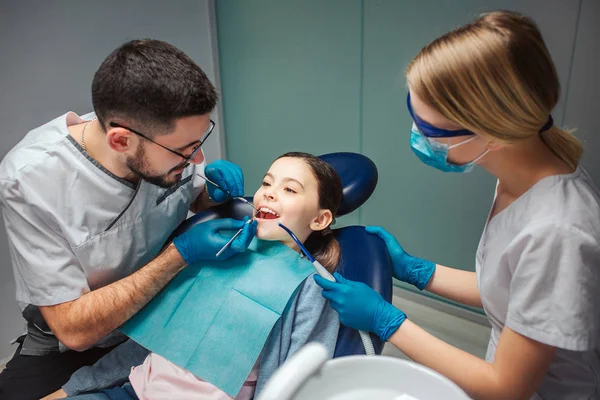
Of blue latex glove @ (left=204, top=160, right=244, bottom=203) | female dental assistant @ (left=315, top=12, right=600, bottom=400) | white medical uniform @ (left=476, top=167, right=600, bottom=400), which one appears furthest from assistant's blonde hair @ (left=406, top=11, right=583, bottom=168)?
blue latex glove @ (left=204, top=160, right=244, bottom=203)

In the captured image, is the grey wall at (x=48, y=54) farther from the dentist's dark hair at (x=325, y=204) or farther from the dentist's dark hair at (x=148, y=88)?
the dentist's dark hair at (x=325, y=204)

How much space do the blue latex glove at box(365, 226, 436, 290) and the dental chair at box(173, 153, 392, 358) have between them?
0.09m

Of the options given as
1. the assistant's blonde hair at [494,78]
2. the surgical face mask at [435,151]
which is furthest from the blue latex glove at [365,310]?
the assistant's blonde hair at [494,78]

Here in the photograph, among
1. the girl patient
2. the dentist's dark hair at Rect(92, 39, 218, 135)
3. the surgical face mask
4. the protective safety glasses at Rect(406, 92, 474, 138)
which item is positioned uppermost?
the dentist's dark hair at Rect(92, 39, 218, 135)

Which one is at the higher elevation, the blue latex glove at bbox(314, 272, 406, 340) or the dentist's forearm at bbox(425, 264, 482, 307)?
the blue latex glove at bbox(314, 272, 406, 340)

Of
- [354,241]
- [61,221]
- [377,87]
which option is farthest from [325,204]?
[377,87]

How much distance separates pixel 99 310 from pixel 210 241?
1.27ft

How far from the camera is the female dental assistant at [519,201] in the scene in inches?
36.9

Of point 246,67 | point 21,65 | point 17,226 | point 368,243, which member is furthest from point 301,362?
point 246,67

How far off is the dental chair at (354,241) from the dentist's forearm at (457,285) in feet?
0.63

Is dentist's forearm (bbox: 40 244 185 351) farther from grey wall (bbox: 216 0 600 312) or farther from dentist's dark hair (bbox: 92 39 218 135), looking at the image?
grey wall (bbox: 216 0 600 312)

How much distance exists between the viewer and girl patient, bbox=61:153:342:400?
1276 mm

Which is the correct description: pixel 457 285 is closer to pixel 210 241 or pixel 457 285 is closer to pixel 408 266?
pixel 408 266

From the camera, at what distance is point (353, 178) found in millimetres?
1704
